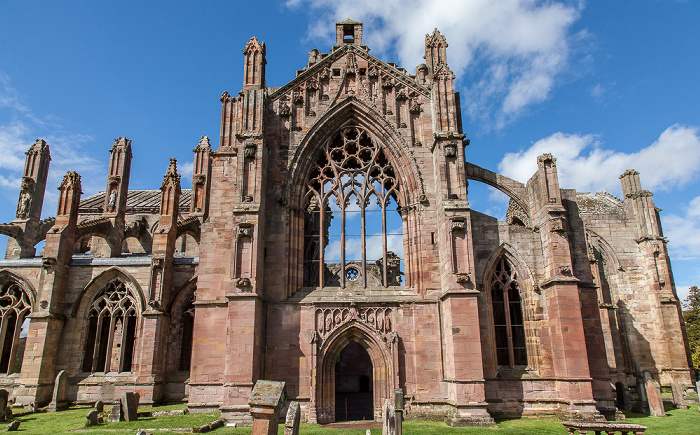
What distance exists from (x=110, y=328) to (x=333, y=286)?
388 inches

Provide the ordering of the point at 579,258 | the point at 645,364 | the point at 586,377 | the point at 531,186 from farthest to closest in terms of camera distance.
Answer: the point at 645,364 < the point at 531,186 < the point at 579,258 < the point at 586,377

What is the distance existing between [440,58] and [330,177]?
6.74 metres

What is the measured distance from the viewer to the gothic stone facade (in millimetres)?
15266

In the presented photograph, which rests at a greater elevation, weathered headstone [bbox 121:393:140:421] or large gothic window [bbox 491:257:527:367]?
large gothic window [bbox 491:257:527:367]

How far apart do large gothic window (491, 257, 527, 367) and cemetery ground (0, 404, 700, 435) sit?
242 cm

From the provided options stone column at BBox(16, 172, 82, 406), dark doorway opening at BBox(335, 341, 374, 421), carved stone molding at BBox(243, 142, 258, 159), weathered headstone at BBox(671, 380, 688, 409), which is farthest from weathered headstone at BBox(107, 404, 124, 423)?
weathered headstone at BBox(671, 380, 688, 409)

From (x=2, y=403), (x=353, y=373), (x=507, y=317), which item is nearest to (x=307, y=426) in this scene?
(x=507, y=317)

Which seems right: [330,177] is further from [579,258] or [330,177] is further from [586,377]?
[586,377]

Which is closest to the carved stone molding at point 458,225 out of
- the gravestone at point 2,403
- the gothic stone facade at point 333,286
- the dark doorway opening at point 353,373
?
the gothic stone facade at point 333,286

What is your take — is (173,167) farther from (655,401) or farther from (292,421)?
(655,401)

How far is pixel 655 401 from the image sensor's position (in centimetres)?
1677

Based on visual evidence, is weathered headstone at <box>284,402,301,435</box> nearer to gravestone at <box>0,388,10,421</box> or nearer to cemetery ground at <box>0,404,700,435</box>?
cemetery ground at <box>0,404,700,435</box>

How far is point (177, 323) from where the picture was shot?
19.5 m

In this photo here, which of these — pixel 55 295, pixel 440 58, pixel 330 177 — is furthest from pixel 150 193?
pixel 440 58
